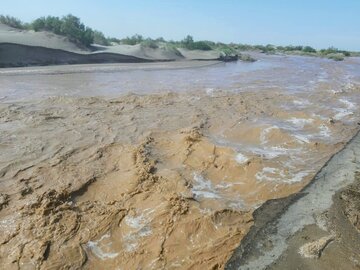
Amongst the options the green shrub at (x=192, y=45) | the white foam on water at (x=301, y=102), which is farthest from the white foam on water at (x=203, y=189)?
the green shrub at (x=192, y=45)

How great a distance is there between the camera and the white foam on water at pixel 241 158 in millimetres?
6293

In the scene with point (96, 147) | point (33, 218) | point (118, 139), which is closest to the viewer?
point (33, 218)

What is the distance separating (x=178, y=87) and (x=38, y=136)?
7903 mm

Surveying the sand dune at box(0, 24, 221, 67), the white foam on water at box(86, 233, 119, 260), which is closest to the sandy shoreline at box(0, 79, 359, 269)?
the white foam on water at box(86, 233, 119, 260)

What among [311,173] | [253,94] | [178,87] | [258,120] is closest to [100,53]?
[178,87]

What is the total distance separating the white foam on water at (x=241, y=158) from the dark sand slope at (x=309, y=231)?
116 centimetres

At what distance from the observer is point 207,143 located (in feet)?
23.0

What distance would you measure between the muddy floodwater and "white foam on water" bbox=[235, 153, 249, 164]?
40 millimetres

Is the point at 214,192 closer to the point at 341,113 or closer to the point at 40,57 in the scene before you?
the point at 341,113

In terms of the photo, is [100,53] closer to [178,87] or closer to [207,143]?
[178,87]

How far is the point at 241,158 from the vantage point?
6.42 m

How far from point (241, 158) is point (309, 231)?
7.11 feet

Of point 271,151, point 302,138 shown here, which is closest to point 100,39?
point 302,138

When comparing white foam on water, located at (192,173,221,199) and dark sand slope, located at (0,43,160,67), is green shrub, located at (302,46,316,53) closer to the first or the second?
dark sand slope, located at (0,43,160,67)
